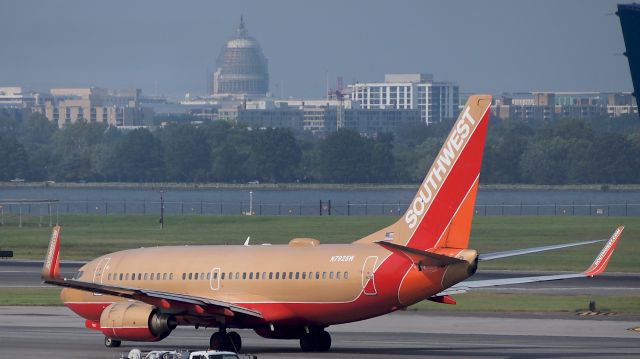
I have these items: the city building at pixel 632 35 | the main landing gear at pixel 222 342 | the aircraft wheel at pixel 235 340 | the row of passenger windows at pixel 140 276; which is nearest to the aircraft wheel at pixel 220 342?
the main landing gear at pixel 222 342

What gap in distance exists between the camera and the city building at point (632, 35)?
53.0 metres

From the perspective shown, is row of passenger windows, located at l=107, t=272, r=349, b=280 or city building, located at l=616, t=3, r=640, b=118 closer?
city building, located at l=616, t=3, r=640, b=118

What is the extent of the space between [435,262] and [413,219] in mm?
2761

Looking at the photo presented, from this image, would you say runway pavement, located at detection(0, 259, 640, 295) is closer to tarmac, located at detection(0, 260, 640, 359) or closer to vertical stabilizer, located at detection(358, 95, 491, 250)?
tarmac, located at detection(0, 260, 640, 359)

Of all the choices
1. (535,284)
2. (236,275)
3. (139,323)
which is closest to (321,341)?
(236,275)

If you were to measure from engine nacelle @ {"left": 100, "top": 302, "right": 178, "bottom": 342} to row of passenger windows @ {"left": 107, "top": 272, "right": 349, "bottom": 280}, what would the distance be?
3220mm

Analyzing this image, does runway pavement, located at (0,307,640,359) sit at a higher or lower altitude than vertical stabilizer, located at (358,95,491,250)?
lower

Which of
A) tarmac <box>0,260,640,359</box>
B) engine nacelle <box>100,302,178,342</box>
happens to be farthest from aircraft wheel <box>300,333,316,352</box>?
engine nacelle <box>100,302,178,342</box>

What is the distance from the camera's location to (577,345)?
5847 centimetres

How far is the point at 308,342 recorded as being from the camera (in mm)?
57812

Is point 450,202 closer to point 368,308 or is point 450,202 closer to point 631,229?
point 368,308

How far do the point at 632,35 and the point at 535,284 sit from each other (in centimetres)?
3819

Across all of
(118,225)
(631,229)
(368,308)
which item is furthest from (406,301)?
(118,225)

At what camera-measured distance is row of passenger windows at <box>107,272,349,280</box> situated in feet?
183
